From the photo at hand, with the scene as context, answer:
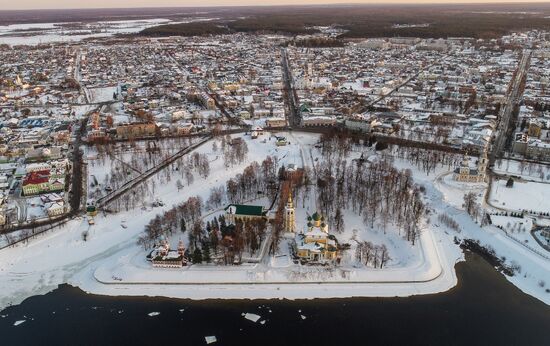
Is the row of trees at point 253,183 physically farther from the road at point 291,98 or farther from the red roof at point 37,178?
the road at point 291,98

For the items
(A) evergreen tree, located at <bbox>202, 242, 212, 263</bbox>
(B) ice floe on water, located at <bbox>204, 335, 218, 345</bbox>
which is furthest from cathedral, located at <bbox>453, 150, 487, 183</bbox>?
(B) ice floe on water, located at <bbox>204, 335, 218, 345</bbox>

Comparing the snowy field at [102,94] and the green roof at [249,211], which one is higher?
the snowy field at [102,94]

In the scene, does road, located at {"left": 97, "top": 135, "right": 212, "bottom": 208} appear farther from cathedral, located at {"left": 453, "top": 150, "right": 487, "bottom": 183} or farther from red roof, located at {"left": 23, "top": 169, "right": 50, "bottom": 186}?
cathedral, located at {"left": 453, "top": 150, "right": 487, "bottom": 183}

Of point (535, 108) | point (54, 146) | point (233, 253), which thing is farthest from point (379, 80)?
point (233, 253)

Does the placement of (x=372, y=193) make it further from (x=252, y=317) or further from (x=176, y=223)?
(x=252, y=317)

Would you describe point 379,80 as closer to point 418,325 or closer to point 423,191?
point 423,191

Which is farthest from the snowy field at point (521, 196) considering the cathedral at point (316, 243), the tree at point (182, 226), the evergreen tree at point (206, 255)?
the tree at point (182, 226)

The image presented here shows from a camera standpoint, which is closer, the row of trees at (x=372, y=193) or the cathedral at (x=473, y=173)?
the row of trees at (x=372, y=193)
